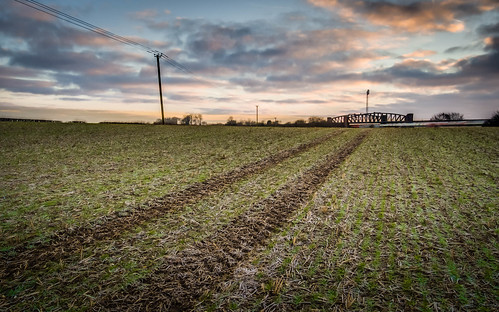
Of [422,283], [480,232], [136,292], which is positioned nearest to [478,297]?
[422,283]

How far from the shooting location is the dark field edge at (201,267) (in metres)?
3.51

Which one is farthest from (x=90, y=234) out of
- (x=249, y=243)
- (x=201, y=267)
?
(x=249, y=243)

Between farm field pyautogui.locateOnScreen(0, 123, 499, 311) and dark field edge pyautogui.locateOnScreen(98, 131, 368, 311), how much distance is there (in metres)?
0.02

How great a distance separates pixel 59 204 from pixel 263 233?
6429 millimetres

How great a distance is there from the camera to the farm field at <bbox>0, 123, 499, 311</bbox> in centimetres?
362

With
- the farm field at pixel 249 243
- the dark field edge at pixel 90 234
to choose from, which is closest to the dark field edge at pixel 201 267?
the farm field at pixel 249 243

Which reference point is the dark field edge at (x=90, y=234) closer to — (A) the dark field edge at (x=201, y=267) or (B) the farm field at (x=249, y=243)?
(B) the farm field at (x=249, y=243)

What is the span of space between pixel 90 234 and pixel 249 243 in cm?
372

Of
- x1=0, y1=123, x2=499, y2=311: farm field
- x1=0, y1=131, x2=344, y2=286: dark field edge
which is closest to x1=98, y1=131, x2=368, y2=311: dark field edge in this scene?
x1=0, y1=123, x2=499, y2=311: farm field

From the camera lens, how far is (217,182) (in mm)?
10148

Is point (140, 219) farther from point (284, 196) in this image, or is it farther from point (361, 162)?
point (361, 162)

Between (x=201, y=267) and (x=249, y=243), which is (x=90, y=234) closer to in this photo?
(x=201, y=267)

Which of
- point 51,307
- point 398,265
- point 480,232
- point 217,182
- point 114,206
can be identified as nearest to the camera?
point 51,307

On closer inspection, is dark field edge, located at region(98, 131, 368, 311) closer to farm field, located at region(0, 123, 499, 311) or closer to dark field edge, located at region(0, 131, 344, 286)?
farm field, located at region(0, 123, 499, 311)
